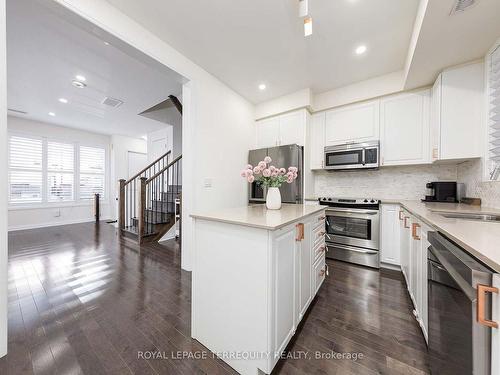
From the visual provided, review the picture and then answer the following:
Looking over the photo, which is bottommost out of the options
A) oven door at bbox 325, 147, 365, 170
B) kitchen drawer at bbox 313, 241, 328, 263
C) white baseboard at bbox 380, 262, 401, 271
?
white baseboard at bbox 380, 262, 401, 271

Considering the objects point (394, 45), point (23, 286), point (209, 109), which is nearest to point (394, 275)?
point (394, 45)

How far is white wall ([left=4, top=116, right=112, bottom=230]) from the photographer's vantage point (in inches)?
191

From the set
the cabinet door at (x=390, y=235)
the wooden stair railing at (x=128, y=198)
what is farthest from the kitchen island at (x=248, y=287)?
the wooden stair railing at (x=128, y=198)

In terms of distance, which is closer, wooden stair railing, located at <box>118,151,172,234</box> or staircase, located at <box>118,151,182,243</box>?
staircase, located at <box>118,151,182,243</box>

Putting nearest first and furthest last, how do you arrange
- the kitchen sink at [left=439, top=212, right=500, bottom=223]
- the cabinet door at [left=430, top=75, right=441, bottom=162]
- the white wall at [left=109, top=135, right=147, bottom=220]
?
the kitchen sink at [left=439, top=212, right=500, bottom=223] → the cabinet door at [left=430, top=75, right=441, bottom=162] → the white wall at [left=109, top=135, right=147, bottom=220]

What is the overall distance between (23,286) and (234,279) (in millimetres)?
2612

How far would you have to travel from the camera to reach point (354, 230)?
9.16ft

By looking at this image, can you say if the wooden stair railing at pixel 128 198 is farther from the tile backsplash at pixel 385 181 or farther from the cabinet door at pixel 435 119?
the cabinet door at pixel 435 119

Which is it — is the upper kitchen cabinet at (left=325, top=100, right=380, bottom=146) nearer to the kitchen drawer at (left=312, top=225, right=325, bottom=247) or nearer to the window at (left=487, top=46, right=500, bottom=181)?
the window at (left=487, top=46, right=500, bottom=181)

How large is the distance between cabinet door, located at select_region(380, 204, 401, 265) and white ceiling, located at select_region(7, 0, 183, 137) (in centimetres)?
329

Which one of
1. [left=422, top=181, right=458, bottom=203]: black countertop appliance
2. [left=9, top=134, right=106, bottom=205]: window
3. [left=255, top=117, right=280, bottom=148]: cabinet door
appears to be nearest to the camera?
[left=422, top=181, right=458, bottom=203]: black countertop appliance

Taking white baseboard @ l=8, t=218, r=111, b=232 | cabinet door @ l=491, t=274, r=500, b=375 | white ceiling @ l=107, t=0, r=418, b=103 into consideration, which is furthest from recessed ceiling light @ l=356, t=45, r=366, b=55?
white baseboard @ l=8, t=218, r=111, b=232

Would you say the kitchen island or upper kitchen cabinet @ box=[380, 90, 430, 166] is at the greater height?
upper kitchen cabinet @ box=[380, 90, 430, 166]

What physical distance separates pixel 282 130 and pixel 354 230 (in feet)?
6.69
